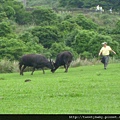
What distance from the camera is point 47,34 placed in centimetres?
5569

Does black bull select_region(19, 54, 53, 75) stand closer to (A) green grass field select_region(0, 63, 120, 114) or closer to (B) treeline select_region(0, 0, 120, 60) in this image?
(B) treeline select_region(0, 0, 120, 60)

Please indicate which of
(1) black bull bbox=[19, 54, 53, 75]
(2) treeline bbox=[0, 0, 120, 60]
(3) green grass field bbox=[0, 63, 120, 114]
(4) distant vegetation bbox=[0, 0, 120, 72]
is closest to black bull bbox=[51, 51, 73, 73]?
(1) black bull bbox=[19, 54, 53, 75]

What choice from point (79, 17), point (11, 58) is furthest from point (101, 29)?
point (11, 58)

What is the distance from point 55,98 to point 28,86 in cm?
414

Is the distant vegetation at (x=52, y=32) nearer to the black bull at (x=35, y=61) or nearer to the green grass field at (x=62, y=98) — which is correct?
the black bull at (x=35, y=61)

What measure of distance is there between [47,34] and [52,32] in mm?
831

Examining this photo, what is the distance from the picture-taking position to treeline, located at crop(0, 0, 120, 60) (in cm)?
4569

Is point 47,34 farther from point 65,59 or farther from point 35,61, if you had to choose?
point 35,61

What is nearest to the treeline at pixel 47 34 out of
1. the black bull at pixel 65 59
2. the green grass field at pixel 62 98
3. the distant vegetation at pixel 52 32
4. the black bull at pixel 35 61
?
the distant vegetation at pixel 52 32

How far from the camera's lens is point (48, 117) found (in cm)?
1221

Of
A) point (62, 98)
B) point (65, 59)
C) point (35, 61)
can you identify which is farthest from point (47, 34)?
point (62, 98)

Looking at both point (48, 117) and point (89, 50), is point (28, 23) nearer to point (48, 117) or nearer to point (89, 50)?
point (89, 50)

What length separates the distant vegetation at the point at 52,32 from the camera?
152 ft

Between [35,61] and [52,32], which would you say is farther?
[52,32]
